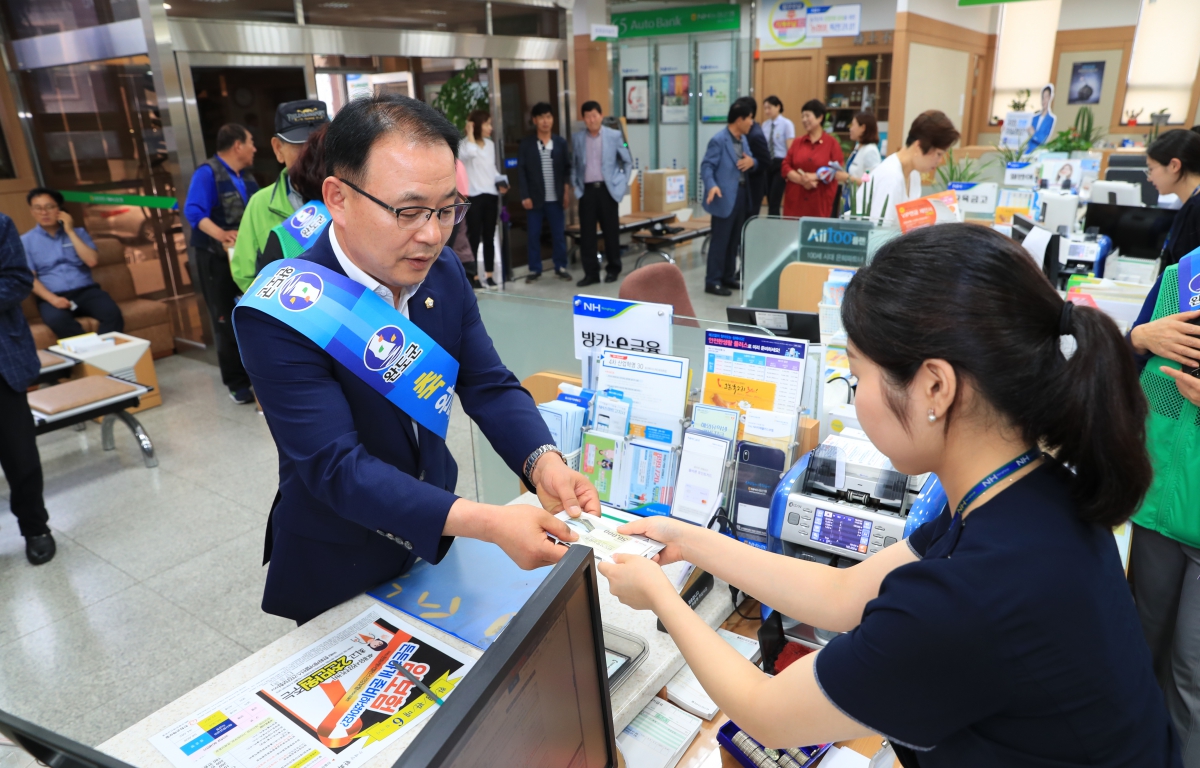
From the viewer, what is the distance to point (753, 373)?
1744 millimetres

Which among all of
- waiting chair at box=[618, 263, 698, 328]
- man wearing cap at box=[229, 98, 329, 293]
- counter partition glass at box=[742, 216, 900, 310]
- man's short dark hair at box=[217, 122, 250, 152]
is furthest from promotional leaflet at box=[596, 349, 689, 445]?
man's short dark hair at box=[217, 122, 250, 152]

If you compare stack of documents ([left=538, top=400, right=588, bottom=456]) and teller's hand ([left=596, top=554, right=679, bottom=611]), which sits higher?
teller's hand ([left=596, top=554, right=679, bottom=611])

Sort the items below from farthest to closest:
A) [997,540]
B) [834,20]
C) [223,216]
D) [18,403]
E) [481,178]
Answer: [834,20] < [481,178] < [223,216] < [18,403] < [997,540]

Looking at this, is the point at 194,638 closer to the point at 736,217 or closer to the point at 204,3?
the point at 204,3

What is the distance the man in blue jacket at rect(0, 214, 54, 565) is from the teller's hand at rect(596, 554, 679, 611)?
2.90m

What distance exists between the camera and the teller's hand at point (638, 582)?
3.40 feet

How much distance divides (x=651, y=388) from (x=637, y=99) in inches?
476

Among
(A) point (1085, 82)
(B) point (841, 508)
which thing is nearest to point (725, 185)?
(B) point (841, 508)

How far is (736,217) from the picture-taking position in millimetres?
7109

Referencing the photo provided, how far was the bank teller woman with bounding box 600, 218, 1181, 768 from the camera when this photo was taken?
73cm

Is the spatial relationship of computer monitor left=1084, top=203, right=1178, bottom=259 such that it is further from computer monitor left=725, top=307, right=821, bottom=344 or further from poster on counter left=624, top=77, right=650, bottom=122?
poster on counter left=624, top=77, right=650, bottom=122

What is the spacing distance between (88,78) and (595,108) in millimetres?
4129

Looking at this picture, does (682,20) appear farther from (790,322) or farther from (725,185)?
(790,322)

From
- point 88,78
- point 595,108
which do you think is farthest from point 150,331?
point 595,108
